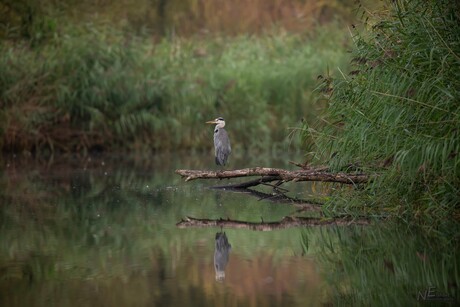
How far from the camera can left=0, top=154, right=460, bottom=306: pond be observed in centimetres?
580

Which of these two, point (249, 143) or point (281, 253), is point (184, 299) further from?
point (249, 143)

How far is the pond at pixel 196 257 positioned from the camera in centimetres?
580

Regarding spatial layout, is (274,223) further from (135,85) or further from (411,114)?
(135,85)

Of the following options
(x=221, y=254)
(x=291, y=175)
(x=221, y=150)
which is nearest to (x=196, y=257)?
(x=221, y=254)

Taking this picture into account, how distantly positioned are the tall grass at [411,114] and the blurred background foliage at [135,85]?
7312mm

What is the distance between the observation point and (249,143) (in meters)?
18.0

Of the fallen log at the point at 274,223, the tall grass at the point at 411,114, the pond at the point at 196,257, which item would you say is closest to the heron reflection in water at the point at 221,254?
the pond at the point at 196,257

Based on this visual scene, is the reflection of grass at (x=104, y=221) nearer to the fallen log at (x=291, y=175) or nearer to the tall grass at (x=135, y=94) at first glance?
the fallen log at (x=291, y=175)

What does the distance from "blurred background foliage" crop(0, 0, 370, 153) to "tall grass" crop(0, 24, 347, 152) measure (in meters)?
0.02

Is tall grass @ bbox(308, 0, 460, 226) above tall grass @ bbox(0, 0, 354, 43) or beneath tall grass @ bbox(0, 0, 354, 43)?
beneath

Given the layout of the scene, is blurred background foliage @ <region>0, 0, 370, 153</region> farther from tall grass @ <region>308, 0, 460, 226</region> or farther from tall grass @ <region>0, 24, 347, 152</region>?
tall grass @ <region>308, 0, 460, 226</region>

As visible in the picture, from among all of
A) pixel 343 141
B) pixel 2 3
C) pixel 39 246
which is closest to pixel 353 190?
pixel 343 141

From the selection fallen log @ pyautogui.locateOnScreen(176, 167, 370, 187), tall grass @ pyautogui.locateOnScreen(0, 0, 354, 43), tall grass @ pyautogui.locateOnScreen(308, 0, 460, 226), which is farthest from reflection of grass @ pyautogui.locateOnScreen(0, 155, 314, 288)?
tall grass @ pyautogui.locateOnScreen(0, 0, 354, 43)

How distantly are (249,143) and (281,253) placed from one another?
10.8m
